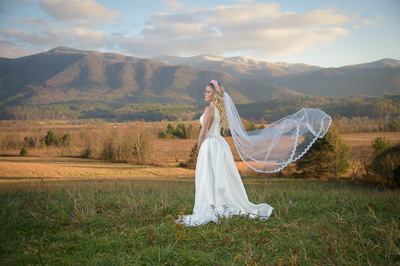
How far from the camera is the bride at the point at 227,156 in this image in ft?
17.1

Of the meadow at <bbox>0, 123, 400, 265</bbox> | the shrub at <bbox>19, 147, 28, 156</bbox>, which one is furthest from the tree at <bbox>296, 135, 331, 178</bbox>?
the shrub at <bbox>19, 147, 28, 156</bbox>

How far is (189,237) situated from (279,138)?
9.77 feet

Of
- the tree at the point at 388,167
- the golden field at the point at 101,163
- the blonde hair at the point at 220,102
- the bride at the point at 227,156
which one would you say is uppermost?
the blonde hair at the point at 220,102

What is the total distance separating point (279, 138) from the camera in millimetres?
5734

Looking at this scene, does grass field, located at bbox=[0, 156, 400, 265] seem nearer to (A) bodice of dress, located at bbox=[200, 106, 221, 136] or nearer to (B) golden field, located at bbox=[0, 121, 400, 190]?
(A) bodice of dress, located at bbox=[200, 106, 221, 136]

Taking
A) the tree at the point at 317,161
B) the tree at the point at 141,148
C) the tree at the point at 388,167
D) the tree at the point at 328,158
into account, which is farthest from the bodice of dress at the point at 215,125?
the tree at the point at 141,148

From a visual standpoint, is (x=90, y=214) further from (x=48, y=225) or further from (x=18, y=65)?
(x=18, y=65)

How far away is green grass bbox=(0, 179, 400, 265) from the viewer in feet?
11.4

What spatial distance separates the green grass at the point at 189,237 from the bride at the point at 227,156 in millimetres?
431

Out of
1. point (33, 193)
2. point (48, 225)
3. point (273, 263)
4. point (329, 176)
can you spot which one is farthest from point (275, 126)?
point (329, 176)

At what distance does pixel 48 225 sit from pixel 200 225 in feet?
9.98

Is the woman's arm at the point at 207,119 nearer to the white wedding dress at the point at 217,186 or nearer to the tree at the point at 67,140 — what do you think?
the white wedding dress at the point at 217,186

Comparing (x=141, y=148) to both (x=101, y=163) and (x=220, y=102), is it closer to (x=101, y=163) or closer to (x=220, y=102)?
Result: (x=101, y=163)

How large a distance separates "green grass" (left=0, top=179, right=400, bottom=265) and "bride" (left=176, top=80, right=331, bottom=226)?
0.43 m
